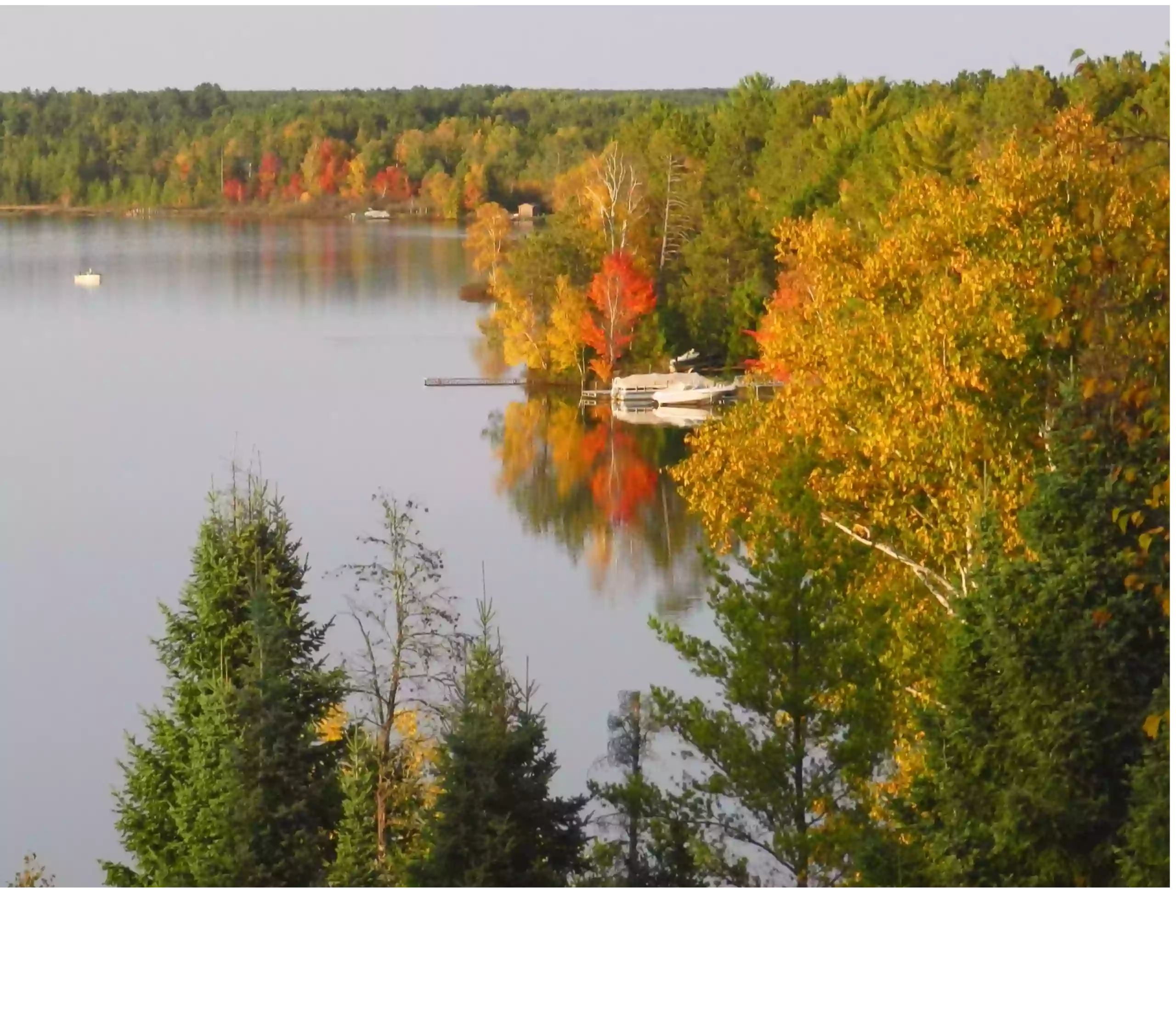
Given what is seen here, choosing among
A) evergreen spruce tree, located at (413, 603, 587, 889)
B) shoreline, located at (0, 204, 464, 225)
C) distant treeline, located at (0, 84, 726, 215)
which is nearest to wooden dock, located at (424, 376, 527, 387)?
distant treeline, located at (0, 84, 726, 215)

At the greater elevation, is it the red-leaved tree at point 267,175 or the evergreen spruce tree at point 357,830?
the red-leaved tree at point 267,175

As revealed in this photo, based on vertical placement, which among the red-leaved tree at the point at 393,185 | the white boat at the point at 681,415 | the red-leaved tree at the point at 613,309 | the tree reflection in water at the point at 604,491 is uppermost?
the red-leaved tree at the point at 393,185

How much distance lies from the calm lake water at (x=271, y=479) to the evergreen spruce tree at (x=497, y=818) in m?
5.52

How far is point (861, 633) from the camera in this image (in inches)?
302

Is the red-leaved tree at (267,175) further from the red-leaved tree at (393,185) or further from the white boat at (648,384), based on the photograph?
the white boat at (648,384)

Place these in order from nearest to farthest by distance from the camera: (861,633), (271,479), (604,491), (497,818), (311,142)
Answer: (497,818), (861,633), (271,479), (604,491), (311,142)

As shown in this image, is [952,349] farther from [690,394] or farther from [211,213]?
[211,213]

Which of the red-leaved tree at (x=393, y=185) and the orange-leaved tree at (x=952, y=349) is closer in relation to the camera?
the orange-leaved tree at (x=952, y=349)

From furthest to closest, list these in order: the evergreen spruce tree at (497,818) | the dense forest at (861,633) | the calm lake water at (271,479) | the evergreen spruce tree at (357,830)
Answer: the calm lake water at (271,479) → the evergreen spruce tree at (357,830) → the evergreen spruce tree at (497,818) → the dense forest at (861,633)

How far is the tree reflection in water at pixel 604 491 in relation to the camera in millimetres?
A: 16672

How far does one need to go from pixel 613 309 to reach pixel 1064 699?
2277 cm

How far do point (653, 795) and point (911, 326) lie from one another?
372 centimetres

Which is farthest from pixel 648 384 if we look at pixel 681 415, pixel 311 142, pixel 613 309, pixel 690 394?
pixel 311 142

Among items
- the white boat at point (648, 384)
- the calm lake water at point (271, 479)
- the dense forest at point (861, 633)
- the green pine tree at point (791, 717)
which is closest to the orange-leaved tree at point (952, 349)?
the dense forest at point (861, 633)
